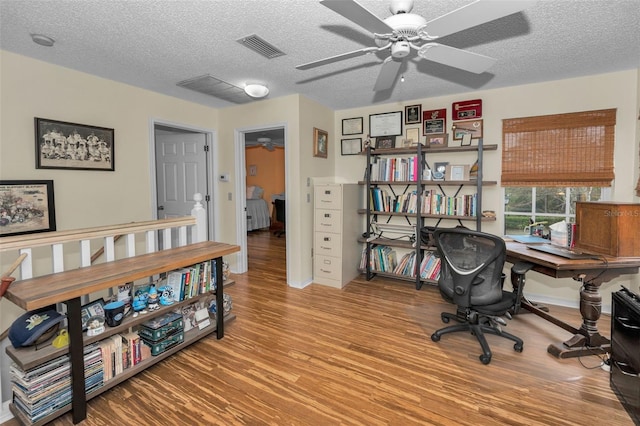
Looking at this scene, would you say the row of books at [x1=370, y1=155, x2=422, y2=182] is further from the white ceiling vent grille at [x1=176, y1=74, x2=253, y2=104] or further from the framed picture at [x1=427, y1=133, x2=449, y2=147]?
the white ceiling vent grille at [x1=176, y1=74, x2=253, y2=104]

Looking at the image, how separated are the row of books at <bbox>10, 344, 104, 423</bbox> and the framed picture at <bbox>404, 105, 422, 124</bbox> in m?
3.82

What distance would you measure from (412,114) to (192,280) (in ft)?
10.3

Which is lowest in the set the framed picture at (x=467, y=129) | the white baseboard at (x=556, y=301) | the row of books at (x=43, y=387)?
the white baseboard at (x=556, y=301)

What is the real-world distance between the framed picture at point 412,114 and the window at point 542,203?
4.37ft

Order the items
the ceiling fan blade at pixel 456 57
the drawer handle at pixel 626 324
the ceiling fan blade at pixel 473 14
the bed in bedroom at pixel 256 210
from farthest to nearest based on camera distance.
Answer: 1. the bed in bedroom at pixel 256 210
2. the ceiling fan blade at pixel 456 57
3. the drawer handle at pixel 626 324
4. the ceiling fan blade at pixel 473 14

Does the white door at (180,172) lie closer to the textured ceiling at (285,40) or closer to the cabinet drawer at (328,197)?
the textured ceiling at (285,40)

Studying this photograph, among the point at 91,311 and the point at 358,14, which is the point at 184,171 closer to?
the point at 91,311

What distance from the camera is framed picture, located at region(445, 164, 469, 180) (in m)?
3.53

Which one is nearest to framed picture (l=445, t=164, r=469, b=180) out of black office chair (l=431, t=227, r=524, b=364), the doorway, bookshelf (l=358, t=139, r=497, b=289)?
bookshelf (l=358, t=139, r=497, b=289)

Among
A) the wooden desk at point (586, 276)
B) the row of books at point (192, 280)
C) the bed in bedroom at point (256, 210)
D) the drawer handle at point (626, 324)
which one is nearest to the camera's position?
the drawer handle at point (626, 324)

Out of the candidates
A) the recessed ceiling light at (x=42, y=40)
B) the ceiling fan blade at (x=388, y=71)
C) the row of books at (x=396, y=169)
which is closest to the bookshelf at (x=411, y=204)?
the row of books at (x=396, y=169)

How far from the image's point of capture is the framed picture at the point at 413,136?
382cm

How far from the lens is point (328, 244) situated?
378 centimetres

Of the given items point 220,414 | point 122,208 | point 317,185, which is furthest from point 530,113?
point 122,208
